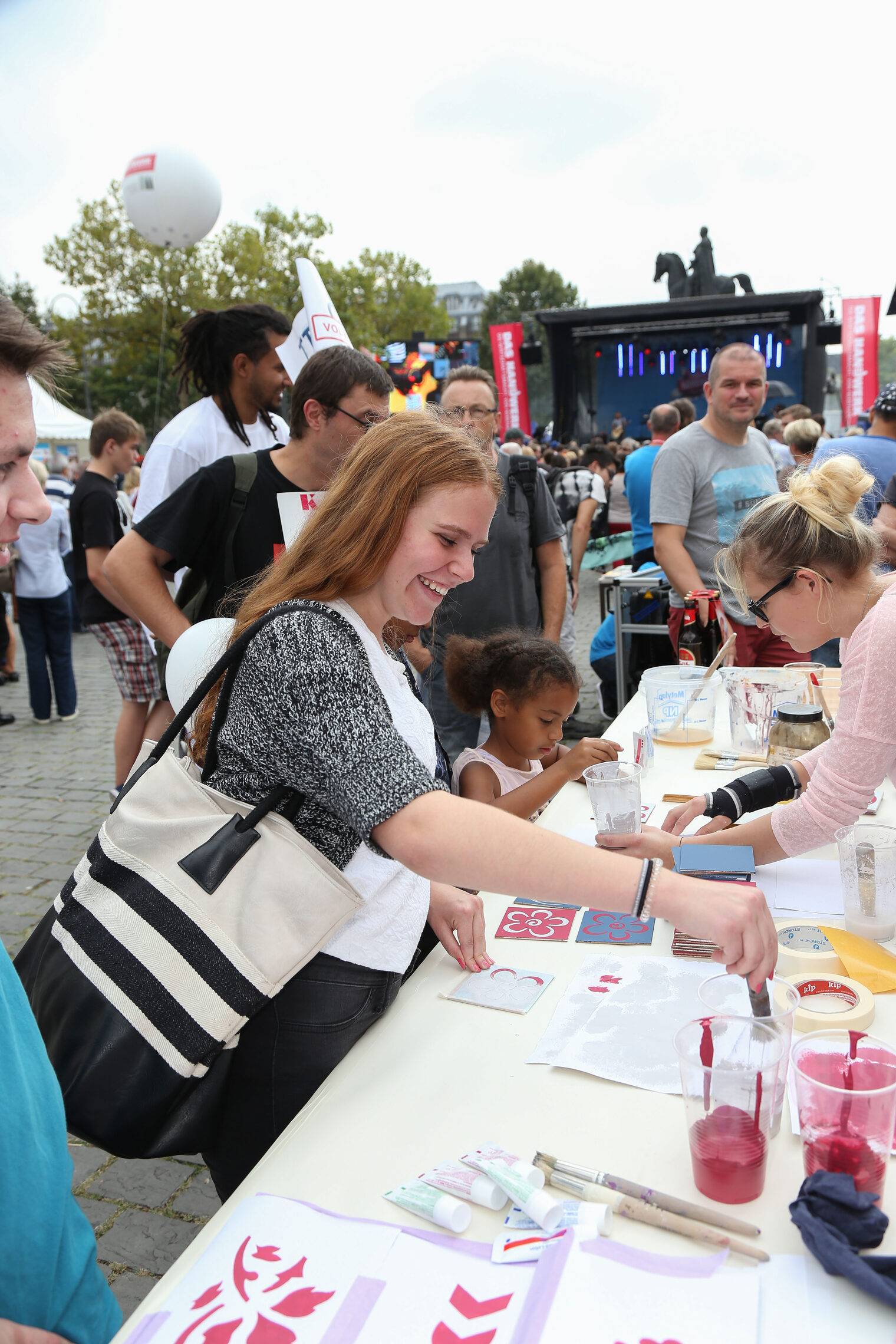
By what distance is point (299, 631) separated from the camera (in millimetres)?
1212

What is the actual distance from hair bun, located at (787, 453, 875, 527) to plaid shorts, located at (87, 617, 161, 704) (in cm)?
338

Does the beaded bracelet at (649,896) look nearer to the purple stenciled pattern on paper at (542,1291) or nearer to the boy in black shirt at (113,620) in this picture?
the purple stenciled pattern on paper at (542,1291)

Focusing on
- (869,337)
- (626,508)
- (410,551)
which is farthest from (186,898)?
(869,337)

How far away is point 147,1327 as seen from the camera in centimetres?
86

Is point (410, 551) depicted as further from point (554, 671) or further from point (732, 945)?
point (554, 671)

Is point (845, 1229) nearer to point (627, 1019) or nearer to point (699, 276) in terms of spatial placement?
point (627, 1019)

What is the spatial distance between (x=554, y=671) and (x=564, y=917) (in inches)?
39.8

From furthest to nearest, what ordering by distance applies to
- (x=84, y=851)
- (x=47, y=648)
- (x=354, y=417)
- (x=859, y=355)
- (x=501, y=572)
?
(x=859, y=355)
(x=47, y=648)
(x=84, y=851)
(x=501, y=572)
(x=354, y=417)

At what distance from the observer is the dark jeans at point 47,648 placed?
635cm

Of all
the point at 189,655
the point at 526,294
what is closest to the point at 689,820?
the point at 189,655

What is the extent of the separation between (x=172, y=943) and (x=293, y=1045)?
28 cm

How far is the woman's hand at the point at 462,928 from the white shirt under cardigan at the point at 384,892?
136 mm

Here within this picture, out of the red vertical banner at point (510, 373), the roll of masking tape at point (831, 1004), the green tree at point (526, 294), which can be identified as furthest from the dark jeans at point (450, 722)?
the green tree at point (526, 294)

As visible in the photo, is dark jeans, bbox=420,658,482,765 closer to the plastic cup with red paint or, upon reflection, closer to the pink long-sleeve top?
the pink long-sleeve top
